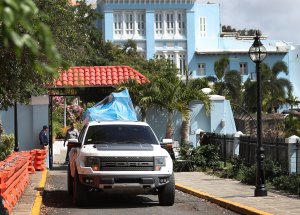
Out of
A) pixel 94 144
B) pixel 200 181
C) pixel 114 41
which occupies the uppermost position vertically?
pixel 114 41

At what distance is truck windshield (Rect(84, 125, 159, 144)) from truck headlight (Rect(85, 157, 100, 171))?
94 centimetres

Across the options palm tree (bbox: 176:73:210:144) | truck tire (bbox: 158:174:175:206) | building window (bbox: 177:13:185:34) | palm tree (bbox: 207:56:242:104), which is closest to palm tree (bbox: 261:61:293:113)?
palm tree (bbox: 207:56:242:104)

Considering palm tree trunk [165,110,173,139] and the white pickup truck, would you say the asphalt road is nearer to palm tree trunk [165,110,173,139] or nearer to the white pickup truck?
the white pickup truck

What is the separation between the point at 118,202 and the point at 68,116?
4235cm

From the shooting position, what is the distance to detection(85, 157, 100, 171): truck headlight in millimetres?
13023

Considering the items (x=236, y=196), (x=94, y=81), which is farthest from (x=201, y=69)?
(x=236, y=196)

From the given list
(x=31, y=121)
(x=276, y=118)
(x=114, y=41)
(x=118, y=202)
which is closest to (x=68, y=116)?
(x=276, y=118)

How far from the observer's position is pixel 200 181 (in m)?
19.4

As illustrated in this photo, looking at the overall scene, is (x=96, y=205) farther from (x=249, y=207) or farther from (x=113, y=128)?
(x=249, y=207)

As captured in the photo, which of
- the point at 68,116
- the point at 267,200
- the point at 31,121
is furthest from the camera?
the point at 68,116

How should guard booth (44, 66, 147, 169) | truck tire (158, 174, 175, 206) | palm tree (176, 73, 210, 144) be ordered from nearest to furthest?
truck tire (158, 174, 175, 206)
guard booth (44, 66, 147, 169)
palm tree (176, 73, 210, 144)

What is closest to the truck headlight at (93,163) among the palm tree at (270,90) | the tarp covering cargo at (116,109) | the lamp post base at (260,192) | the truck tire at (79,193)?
the truck tire at (79,193)

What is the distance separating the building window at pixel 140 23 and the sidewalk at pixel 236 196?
2334 inches

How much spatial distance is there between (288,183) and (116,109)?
10853 mm
